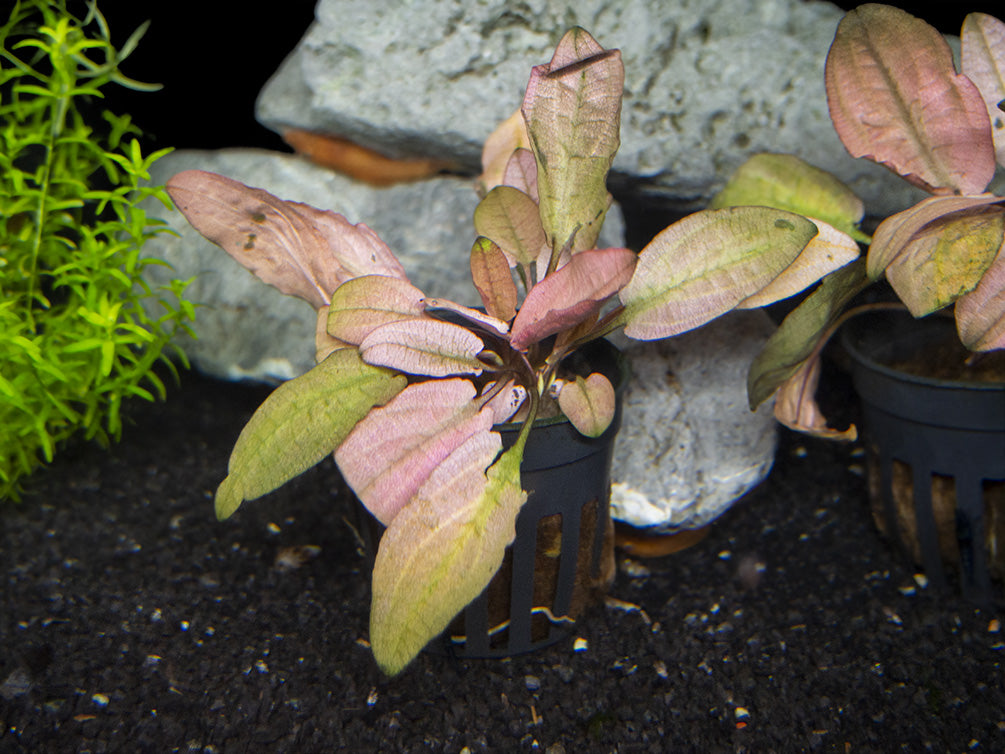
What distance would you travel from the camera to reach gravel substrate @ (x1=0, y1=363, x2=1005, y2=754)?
1.07 metres

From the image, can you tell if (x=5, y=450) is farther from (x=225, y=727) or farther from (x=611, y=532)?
(x=611, y=532)

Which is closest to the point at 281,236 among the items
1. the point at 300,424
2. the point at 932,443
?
the point at 300,424

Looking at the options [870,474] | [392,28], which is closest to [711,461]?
[870,474]

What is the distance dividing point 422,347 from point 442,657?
473mm

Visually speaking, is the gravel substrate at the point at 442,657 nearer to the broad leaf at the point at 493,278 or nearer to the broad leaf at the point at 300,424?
the broad leaf at the point at 300,424

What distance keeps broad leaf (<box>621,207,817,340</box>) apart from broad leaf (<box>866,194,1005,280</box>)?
0.14 meters

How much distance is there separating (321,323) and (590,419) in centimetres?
39

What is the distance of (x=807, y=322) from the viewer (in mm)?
1119

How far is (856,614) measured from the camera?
1270 millimetres

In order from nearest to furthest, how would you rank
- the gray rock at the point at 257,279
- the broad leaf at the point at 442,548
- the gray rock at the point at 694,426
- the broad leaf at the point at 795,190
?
the broad leaf at the point at 442,548, the broad leaf at the point at 795,190, the gray rock at the point at 694,426, the gray rock at the point at 257,279

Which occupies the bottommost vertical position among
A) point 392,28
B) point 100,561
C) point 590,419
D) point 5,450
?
point 100,561

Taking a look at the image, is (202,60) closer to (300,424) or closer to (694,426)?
(300,424)

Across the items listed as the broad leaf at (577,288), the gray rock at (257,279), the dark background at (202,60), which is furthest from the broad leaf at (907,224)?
the dark background at (202,60)

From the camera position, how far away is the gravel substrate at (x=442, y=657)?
1.07m
